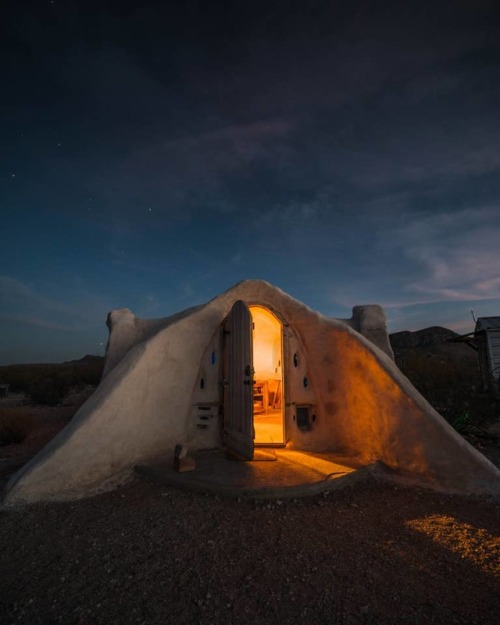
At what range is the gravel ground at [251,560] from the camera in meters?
2.27

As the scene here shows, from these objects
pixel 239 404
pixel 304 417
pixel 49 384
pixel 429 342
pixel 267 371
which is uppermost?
pixel 429 342

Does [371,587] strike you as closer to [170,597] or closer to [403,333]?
[170,597]

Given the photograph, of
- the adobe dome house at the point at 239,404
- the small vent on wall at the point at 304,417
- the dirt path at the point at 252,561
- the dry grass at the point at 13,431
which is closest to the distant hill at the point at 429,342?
the small vent on wall at the point at 304,417

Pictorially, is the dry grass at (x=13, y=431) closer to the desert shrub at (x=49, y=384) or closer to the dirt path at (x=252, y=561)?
the dirt path at (x=252, y=561)

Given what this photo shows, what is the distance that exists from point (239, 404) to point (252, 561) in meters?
2.68

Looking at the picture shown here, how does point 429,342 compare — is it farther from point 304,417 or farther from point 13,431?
point 13,431

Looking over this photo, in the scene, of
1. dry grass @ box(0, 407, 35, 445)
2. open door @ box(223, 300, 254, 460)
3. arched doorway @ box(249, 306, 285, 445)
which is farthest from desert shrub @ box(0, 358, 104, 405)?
open door @ box(223, 300, 254, 460)

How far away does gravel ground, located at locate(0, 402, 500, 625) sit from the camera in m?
2.27

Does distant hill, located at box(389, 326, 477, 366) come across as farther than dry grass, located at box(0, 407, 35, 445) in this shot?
Yes

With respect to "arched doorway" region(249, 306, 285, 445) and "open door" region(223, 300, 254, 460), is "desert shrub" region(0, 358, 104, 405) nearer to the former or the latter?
"arched doorway" region(249, 306, 285, 445)

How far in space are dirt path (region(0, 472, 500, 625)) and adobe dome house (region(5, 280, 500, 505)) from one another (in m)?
0.47

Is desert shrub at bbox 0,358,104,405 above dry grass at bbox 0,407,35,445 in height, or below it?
above

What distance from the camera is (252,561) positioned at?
2.82m

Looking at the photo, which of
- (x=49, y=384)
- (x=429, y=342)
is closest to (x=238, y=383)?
(x=49, y=384)
